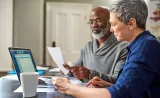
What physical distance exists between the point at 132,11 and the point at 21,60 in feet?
2.59

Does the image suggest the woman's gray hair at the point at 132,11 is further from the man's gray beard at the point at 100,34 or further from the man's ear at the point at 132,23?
the man's gray beard at the point at 100,34

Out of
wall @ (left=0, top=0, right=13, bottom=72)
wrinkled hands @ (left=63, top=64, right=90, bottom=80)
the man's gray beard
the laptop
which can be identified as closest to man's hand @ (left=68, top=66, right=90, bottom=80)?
wrinkled hands @ (left=63, top=64, right=90, bottom=80)

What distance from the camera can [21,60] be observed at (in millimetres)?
1412

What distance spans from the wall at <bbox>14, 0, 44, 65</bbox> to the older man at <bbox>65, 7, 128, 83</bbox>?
2.22 meters

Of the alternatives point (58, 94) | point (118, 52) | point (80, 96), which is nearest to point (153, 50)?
point (80, 96)

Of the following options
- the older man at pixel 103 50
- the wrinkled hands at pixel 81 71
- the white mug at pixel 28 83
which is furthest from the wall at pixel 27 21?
the white mug at pixel 28 83

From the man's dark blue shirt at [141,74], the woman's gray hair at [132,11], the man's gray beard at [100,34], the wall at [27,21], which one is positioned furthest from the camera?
the wall at [27,21]

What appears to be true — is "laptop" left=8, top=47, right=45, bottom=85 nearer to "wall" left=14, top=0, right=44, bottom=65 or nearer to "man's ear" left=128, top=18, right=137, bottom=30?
→ "man's ear" left=128, top=18, right=137, bottom=30

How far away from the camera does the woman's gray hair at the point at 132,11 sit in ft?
2.98

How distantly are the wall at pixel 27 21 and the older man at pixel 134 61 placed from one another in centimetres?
320

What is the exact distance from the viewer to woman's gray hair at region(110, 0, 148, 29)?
908 millimetres

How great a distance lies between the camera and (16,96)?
1.04 metres

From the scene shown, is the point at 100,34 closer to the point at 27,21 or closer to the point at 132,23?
the point at 132,23

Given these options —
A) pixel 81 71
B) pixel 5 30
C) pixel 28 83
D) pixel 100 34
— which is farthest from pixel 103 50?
pixel 5 30
